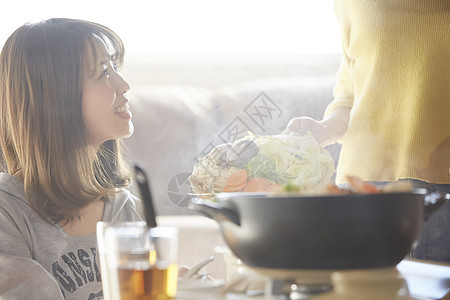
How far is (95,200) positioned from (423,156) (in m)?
0.80

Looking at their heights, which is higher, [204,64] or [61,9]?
[61,9]

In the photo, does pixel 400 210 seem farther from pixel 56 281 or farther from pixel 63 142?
pixel 63 142

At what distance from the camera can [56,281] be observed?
1171mm

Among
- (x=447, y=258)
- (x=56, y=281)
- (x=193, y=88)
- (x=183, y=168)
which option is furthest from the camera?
(x=193, y=88)

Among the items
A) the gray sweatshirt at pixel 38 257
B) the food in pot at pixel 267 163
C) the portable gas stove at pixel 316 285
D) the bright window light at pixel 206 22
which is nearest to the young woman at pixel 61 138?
the gray sweatshirt at pixel 38 257

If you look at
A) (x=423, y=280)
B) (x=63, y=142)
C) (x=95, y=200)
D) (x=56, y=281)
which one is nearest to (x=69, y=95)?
(x=63, y=142)

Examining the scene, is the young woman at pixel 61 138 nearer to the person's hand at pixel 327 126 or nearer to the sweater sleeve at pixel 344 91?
the person's hand at pixel 327 126

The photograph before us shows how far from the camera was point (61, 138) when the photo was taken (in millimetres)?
1389

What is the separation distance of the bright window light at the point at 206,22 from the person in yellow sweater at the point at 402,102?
4.78ft

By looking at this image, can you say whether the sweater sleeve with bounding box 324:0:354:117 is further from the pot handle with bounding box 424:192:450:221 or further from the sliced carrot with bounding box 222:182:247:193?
the pot handle with bounding box 424:192:450:221

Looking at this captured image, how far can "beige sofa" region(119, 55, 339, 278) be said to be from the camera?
277 cm

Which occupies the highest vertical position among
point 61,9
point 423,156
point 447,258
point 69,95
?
point 61,9

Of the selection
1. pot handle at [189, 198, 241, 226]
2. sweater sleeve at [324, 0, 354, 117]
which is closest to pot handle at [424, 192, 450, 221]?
pot handle at [189, 198, 241, 226]

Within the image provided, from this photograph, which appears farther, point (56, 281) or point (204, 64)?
point (204, 64)
